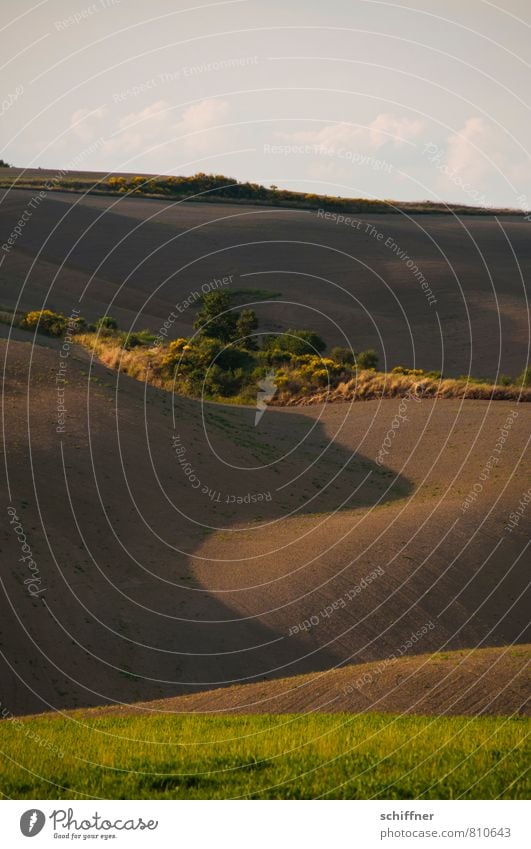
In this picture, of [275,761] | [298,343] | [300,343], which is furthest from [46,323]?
[275,761]

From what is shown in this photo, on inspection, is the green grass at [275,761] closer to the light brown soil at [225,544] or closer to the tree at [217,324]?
the light brown soil at [225,544]

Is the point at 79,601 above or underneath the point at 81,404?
underneath

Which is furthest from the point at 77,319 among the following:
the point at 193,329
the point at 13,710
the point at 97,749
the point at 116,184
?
the point at 116,184

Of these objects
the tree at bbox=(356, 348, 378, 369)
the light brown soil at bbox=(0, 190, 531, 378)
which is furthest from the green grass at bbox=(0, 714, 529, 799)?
the light brown soil at bbox=(0, 190, 531, 378)

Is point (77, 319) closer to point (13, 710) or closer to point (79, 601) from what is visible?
point (79, 601)

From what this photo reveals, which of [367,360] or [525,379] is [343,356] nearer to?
[367,360]

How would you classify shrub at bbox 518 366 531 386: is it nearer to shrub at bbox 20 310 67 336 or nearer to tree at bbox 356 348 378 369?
tree at bbox 356 348 378 369

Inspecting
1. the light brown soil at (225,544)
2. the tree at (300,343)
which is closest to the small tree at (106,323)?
the tree at (300,343)
